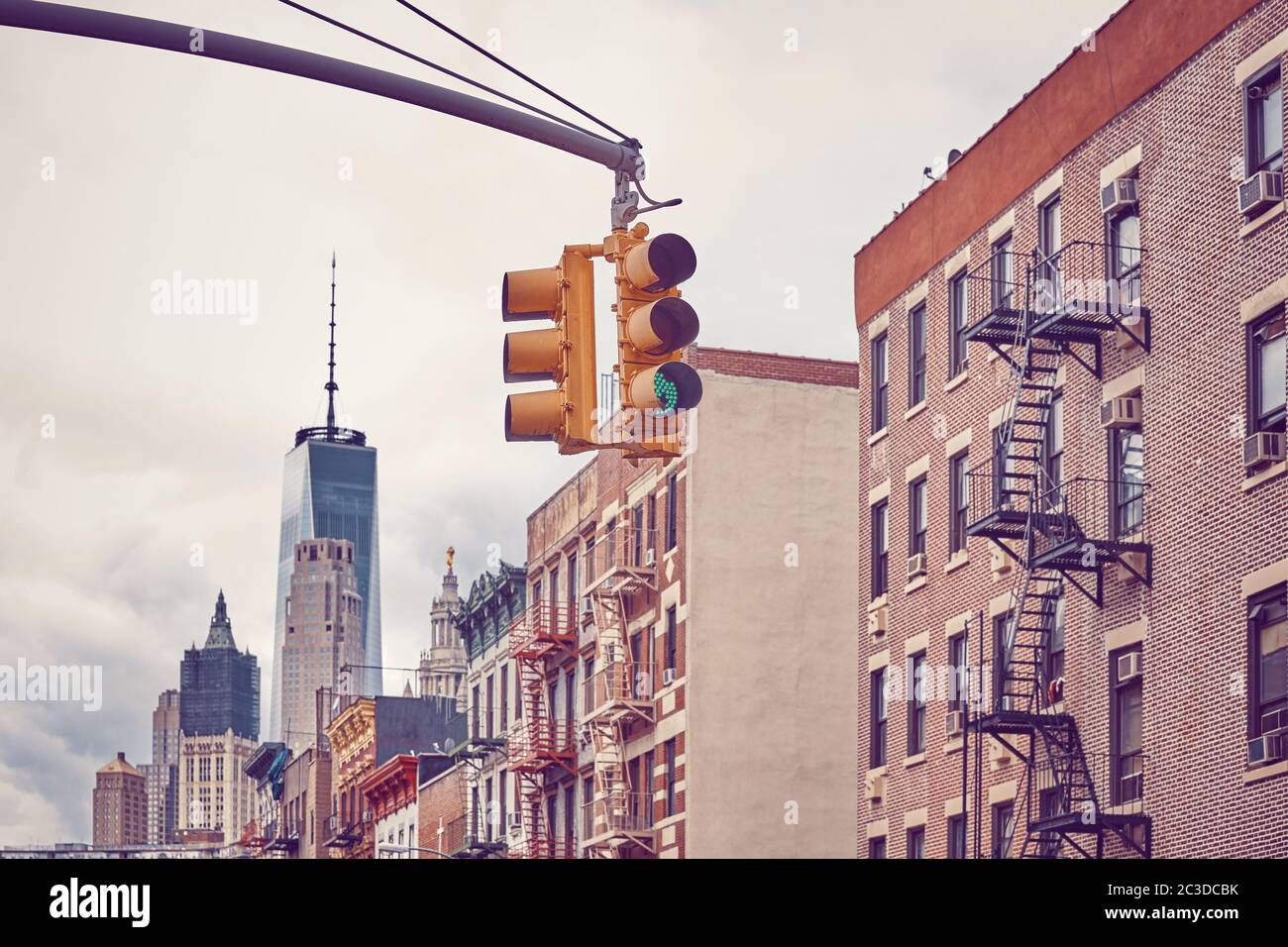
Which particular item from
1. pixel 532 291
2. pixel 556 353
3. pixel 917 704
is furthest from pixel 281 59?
pixel 917 704

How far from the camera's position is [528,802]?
209 ft

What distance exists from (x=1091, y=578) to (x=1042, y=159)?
7.23 meters

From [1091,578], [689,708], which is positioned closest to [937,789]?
[1091,578]

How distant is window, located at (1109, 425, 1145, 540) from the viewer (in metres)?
33.9

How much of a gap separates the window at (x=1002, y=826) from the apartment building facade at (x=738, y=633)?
518 inches

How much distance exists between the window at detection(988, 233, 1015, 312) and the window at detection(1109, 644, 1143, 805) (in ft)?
24.0

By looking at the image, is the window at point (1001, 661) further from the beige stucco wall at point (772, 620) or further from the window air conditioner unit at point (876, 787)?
the beige stucco wall at point (772, 620)

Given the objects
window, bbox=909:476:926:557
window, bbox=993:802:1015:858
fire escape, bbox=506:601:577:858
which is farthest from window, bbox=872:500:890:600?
fire escape, bbox=506:601:577:858

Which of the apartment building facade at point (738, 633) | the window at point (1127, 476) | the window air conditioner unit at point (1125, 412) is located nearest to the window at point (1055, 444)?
the window at point (1127, 476)

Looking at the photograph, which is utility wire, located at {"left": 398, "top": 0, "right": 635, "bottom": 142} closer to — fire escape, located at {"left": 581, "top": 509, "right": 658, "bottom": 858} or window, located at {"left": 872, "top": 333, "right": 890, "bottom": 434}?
window, located at {"left": 872, "top": 333, "right": 890, "bottom": 434}
